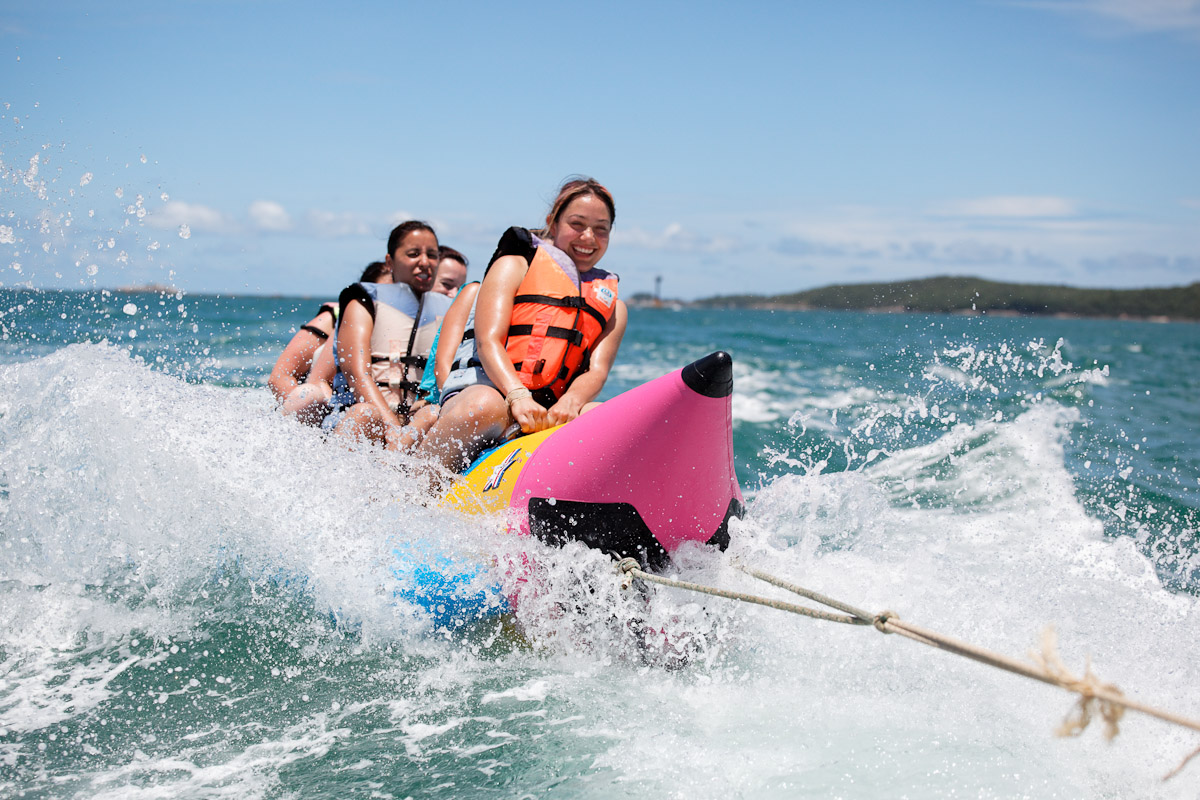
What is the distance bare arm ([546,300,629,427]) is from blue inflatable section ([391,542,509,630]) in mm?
615

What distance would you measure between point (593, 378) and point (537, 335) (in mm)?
278

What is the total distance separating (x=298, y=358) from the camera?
5082 millimetres

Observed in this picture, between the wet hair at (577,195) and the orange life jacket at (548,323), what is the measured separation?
0.20 m

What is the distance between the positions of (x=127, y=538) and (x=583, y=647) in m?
1.91

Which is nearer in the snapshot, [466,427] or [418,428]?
[466,427]

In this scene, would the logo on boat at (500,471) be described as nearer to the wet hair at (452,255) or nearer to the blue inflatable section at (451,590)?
the blue inflatable section at (451,590)

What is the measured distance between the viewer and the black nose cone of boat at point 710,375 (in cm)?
235

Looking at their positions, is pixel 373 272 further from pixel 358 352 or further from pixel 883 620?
pixel 883 620

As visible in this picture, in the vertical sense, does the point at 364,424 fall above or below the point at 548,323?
below

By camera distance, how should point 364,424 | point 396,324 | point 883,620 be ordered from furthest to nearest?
point 396,324 → point 364,424 → point 883,620

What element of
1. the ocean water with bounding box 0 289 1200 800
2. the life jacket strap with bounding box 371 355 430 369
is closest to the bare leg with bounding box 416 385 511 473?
the ocean water with bounding box 0 289 1200 800

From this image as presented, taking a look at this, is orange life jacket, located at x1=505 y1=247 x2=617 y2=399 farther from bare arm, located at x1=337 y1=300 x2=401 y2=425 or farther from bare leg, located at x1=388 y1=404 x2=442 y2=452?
bare arm, located at x1=337 y1=300 x2=401 y2=425

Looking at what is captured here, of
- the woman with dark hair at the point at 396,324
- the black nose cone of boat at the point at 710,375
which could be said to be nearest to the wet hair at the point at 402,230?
the woman with dark hair at the point at 396,324

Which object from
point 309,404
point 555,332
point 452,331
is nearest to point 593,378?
point 555,332
